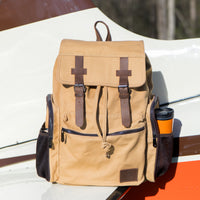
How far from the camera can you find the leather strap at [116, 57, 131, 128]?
1317 mm

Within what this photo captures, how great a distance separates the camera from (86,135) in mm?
1328

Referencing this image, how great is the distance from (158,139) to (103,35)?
2.29ft

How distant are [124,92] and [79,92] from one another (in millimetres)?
196

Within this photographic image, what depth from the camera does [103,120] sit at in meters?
1.32

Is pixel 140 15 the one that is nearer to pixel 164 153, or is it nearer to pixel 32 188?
pixel 164 153

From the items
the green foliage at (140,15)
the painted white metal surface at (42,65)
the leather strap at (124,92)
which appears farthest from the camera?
the green foliage at (140,15)

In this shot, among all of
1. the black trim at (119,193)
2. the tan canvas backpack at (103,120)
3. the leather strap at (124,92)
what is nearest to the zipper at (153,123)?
the tan canvas backpack at (103,120)

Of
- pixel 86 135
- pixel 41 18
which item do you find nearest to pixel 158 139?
pixel 86 135

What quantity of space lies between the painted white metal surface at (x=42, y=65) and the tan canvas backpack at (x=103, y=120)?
0.26 metres

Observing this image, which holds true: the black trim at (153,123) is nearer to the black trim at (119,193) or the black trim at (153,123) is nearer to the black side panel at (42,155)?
the black trim at (119,193)

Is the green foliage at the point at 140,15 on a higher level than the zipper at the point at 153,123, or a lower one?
higher

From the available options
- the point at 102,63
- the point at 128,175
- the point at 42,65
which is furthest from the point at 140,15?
the point at 128,175

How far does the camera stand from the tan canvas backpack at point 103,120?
1.32 m

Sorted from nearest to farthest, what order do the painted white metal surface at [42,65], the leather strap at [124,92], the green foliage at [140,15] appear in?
the leather strap at [124,92], the painted white metal surface at [42,65], the green foliage at [140,15]
